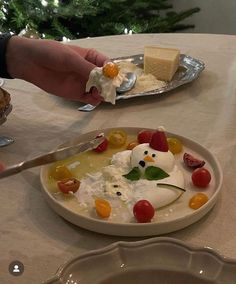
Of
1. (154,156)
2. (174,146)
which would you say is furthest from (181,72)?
(154,156)

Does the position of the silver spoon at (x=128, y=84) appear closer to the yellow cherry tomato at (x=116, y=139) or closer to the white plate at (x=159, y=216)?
the yellow cherry tomato at (x=116, y=139)

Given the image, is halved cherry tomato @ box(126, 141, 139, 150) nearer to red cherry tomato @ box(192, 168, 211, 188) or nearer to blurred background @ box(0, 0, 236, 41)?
red cherry tomato @ box(192, 168, 211, 188)

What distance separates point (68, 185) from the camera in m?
0.79

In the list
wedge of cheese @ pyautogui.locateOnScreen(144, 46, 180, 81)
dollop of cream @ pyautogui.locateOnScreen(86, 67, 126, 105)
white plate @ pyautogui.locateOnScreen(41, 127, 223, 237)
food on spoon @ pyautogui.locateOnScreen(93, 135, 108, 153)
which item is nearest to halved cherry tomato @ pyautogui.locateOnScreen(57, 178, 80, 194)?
white plate @ pyautogui.locateOnScreen(41, 127, 223, 237)

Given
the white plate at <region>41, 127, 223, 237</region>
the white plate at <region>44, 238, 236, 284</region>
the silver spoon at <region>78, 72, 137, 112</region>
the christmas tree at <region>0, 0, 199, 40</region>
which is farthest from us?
the christmas tree at <region>0, 0, 199, 40</region>

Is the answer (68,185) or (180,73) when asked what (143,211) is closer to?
(68,185)

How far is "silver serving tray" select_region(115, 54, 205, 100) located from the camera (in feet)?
3.84

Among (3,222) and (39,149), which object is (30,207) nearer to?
(3,222)

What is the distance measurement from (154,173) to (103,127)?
0.32 metres

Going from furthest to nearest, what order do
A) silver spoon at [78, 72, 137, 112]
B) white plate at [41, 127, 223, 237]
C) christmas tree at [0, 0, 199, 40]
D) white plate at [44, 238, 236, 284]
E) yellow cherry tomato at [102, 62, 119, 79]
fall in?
christmas tree at [0, 0, 199, 40] < silver spoon at [78, 72, 137, 112] < yellow cherry tomato at [102, 62, 119, 79] < white plate at [41, 127, 223, 237] < white plate at [44, 238, 236, 284]

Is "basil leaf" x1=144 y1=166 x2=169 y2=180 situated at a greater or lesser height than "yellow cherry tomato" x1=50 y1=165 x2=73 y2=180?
greater

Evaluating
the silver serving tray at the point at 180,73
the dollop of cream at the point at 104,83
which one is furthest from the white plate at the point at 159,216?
the silver serving tray at the point at 180,73

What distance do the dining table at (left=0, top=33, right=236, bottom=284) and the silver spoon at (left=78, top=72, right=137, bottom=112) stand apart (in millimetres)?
14

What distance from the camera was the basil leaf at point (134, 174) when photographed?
794 millimetres
